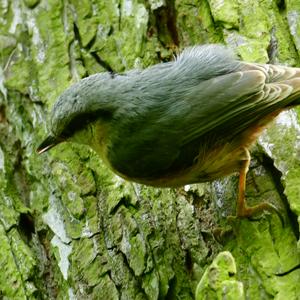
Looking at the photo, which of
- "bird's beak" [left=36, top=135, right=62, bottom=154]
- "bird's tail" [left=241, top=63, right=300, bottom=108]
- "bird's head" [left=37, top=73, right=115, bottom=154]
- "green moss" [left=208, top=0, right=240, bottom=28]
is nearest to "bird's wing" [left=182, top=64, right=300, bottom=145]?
"bird's tail" [left=241, top=63, right=300, bottom=108]

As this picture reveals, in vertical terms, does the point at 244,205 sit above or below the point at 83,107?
below

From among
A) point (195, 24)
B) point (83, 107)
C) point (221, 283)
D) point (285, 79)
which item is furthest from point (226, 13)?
point (221, 283)

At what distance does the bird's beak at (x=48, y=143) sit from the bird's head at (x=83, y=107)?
0.04 meters

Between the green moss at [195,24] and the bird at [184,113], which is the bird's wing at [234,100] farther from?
the green moss at [195,24]

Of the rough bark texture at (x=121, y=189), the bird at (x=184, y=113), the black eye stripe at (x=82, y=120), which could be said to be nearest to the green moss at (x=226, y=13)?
the rough bark texture at (x=121, y=189)

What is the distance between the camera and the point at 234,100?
3311 mm

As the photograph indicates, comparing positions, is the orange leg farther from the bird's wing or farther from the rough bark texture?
the bird's wing

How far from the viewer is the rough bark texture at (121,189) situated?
329cm

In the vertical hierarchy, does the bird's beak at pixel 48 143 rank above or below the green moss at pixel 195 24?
below

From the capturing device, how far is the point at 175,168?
345 centimetres

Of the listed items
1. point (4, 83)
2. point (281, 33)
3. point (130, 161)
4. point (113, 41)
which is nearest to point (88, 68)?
point (113, 41)

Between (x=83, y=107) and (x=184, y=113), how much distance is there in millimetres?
466

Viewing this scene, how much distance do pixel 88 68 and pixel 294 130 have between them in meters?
1.21

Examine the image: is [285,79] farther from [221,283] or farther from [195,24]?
[221,283]
